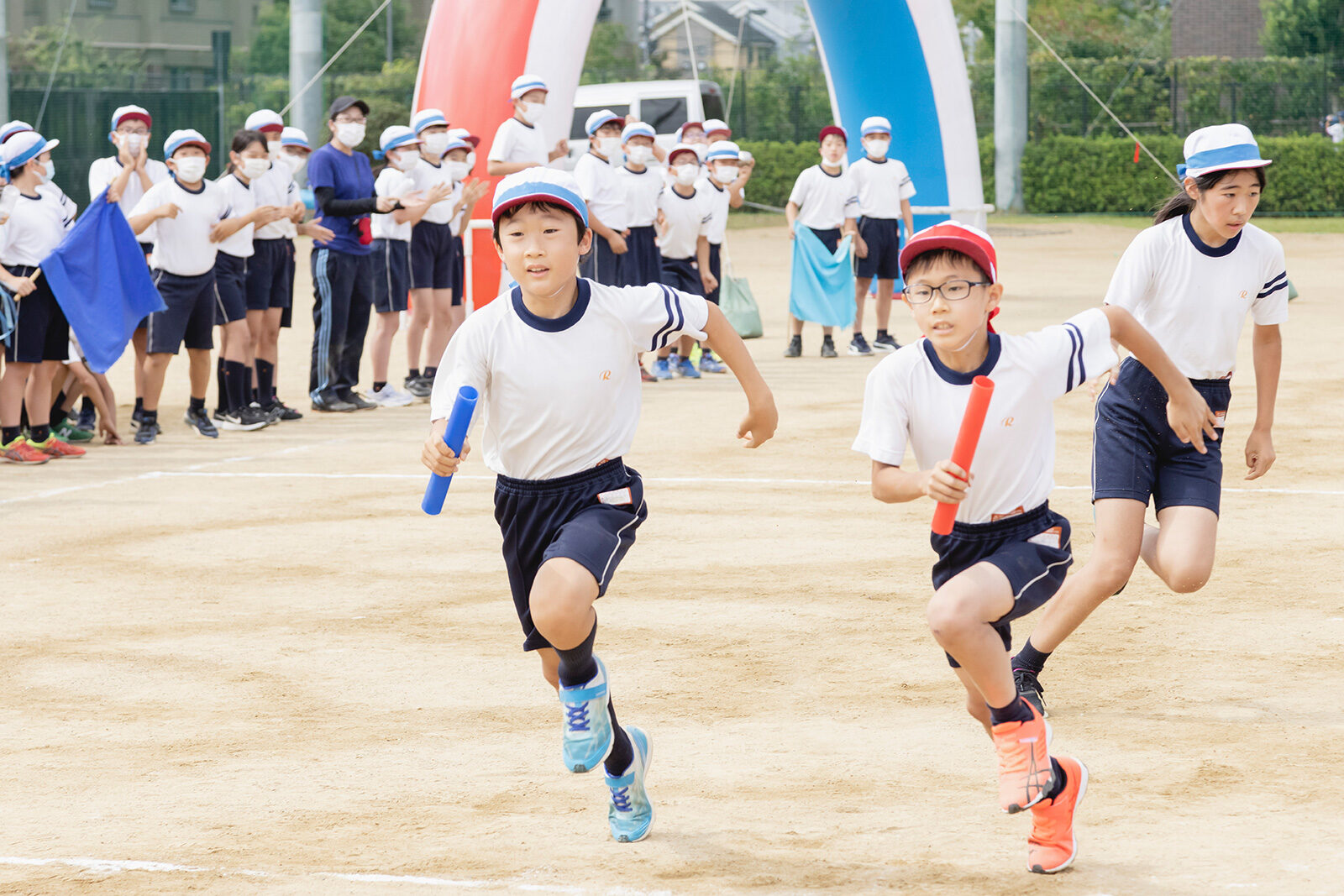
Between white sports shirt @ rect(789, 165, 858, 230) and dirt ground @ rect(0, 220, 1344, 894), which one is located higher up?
white sports shirt @ rect(789, 165, 858, 230)

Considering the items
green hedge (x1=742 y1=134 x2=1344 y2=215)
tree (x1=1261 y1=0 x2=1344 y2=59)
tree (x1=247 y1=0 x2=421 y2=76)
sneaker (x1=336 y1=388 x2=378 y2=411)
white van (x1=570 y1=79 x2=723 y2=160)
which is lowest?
sneaker (x1=336 y1=388 x2=378 y2=411)

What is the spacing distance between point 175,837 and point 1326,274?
2236cm

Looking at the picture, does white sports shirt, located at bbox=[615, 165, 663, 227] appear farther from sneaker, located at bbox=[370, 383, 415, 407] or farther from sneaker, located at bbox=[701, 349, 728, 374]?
sneaker, located at bbox=[370, 383, 415, 407]

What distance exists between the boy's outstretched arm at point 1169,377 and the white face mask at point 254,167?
8.18 meters

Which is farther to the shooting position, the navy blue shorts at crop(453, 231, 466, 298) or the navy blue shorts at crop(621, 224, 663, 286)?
the navy blue shorts at crop(621, 224, 663, 286)

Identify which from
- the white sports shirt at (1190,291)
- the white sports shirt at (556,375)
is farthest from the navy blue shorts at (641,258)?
the white sports shirt at (556,375)

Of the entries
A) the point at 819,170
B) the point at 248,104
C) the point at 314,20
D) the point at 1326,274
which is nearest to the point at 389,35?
the point at 248,104

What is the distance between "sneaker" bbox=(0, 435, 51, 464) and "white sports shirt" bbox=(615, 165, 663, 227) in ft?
17.3

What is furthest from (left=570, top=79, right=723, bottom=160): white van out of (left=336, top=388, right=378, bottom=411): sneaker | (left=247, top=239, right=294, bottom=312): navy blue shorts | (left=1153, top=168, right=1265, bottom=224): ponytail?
(left=1153, top=168, right=1265, bottom=224): ponytail

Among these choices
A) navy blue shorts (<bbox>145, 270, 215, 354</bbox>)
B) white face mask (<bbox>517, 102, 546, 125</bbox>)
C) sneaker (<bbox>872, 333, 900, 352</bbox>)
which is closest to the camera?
navy blue shorts (<bbox>145, 270, 215, 354</bbox>)

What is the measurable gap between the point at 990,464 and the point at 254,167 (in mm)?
8665

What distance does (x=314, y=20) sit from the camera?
2669 cm

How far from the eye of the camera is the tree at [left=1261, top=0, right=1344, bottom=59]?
134 feet

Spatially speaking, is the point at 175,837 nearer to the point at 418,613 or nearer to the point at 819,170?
the point at 418,613
